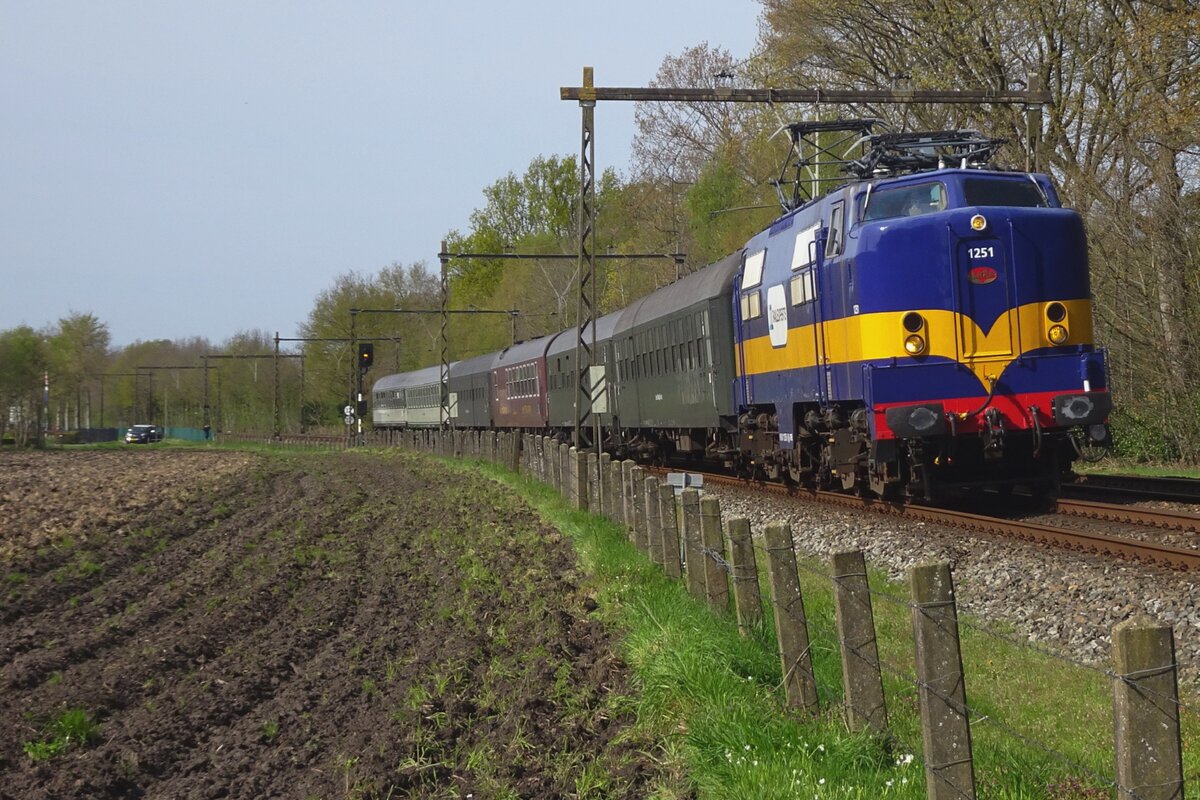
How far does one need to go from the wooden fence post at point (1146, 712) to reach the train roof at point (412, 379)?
159ft

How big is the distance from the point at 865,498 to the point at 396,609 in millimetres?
6882

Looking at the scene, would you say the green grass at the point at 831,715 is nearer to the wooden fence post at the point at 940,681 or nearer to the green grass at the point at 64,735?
the wooden fence post at the point at 940,681

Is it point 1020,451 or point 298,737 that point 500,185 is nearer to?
point 1020,451

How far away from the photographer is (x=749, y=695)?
7082mm

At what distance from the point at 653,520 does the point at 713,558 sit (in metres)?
3.06

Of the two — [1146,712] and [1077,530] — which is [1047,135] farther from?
[1146,712]

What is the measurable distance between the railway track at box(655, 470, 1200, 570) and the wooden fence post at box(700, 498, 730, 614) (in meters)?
3.83

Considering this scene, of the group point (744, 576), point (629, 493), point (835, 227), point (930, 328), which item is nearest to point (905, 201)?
point (835, 227)

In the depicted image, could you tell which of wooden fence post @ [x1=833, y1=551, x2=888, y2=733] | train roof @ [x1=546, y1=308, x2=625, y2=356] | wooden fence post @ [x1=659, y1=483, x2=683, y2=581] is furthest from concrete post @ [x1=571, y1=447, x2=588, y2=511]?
wooden fence post @ [x1=833, y1=551, x2=888, y2=733]

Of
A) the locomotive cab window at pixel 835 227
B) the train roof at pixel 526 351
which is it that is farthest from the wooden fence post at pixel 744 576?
the train roof at pixel 526 351

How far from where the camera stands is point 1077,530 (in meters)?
12.6

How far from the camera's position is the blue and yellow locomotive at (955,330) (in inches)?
538

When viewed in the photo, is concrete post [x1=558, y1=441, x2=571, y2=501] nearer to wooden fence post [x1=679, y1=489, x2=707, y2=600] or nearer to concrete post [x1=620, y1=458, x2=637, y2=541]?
concrete post [x1=620, y1=458, x2=637, y2=541]

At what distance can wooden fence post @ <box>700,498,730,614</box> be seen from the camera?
9.13 meters
